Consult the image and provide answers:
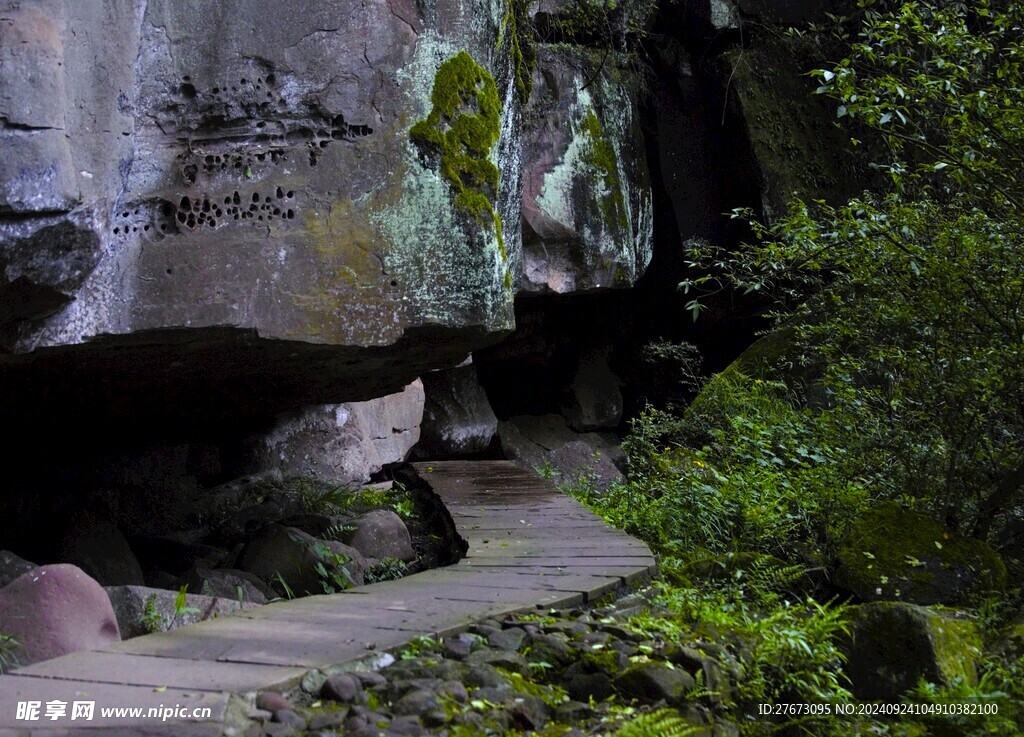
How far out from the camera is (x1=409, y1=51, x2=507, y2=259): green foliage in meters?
4.71

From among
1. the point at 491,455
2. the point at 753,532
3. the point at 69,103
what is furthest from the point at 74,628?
the point at 491,455

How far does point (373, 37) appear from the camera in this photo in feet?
15.2

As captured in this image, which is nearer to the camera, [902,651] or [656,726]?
[656,726]

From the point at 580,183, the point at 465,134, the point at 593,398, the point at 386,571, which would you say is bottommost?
the point at 386,571

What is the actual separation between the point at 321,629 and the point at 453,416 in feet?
24.5

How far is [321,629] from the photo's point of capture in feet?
10.5

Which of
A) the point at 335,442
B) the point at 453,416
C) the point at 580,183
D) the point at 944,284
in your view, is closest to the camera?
the point at 944,284

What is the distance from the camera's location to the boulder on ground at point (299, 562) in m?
4.87

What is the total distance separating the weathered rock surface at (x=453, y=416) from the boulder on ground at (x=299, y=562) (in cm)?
515

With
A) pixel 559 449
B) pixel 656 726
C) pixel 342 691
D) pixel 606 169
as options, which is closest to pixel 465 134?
pixel 342 691

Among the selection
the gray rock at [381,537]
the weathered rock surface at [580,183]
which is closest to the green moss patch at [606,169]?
the weathered rock surface at [580,183]

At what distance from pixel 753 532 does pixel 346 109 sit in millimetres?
3216

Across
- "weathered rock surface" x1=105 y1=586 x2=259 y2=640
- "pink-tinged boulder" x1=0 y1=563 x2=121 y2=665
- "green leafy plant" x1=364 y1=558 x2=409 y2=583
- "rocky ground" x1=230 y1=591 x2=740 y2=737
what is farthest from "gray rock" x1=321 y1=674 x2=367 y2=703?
"green leafy plant" x1=364 y1=558 x2=409 y2=583

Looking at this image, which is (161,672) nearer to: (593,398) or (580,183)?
(580,183)
